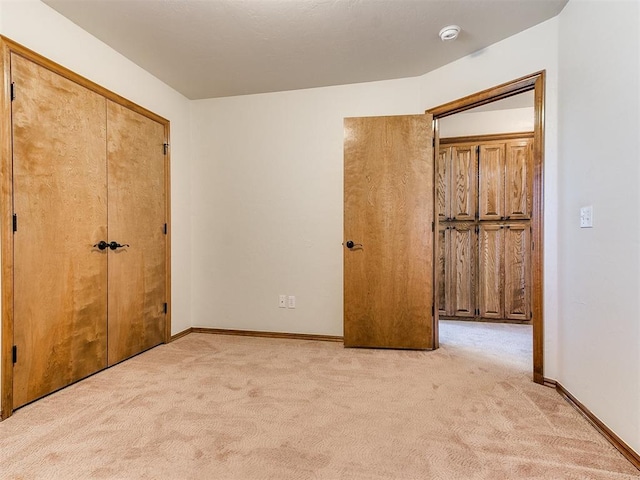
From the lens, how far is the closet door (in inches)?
102

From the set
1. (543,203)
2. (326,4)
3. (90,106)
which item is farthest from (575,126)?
(90,106)

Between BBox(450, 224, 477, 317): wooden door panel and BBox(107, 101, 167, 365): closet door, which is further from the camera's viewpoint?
BBox(450, 224, 477, 317): wooden door panel

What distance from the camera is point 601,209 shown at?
171 cm

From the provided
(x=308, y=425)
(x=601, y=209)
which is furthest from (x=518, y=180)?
(x=308, y=425)

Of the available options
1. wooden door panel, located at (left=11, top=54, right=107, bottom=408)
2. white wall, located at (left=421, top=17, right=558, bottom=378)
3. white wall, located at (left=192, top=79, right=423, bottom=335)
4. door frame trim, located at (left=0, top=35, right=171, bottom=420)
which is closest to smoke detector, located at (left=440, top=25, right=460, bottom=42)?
white wall, located at (left=421, top=17, right=558, bottom=378)

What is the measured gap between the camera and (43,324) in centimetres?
206

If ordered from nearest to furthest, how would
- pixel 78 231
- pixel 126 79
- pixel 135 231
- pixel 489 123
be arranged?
pixel 78 231
pixel 126 79
pixel 135 231
pixel 489 123

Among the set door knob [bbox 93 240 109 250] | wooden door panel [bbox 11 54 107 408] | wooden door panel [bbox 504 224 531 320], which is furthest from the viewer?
wooden door panel [bbox 504 224 531 320]

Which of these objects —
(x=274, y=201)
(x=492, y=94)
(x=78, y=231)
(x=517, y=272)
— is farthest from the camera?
(x=517, y=272)

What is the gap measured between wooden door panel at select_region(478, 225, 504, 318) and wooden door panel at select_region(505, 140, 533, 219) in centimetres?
26

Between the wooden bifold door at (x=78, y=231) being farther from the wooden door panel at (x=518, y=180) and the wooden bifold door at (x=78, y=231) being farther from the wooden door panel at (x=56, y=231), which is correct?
the wooden door panel at (x=518, y=180)

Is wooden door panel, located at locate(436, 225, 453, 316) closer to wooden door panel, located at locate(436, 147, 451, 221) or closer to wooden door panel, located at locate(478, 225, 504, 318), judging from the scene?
wooden door panel, located at locate(436, 147, 451, 221)

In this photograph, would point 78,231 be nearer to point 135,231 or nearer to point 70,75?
point 135,231

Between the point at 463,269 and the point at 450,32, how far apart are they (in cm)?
256
